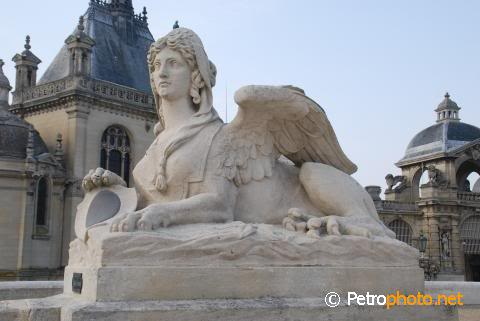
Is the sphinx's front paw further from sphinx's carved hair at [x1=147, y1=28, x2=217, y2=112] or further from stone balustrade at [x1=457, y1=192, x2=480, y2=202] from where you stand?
stone balustrade at [x1=457, y1=192, x2=480, y2=202]

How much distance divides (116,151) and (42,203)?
17.1 feet

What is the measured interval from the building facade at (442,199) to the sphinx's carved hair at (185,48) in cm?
3220

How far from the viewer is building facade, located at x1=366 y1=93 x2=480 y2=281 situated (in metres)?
38.2

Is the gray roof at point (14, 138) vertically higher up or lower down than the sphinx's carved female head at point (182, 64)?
higher up

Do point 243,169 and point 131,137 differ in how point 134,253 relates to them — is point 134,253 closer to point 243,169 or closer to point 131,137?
point 243,169

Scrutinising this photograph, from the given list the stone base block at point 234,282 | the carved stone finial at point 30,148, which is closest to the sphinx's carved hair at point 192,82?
the stone base block at point 234,282

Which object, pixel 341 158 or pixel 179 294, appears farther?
pixel 341 158

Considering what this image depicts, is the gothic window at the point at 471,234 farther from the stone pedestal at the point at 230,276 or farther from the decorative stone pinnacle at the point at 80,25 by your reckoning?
the stone pedestal at the point at 230,276

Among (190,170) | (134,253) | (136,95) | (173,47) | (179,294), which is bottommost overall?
(179,294)

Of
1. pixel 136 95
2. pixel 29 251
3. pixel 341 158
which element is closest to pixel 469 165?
pixel 136 95

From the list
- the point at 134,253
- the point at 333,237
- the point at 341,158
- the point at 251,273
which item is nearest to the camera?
the point at 134,253

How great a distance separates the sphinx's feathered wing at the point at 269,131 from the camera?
4.95 m

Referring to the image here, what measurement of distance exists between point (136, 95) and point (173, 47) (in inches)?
1098

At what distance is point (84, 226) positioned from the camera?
15.1 ft
